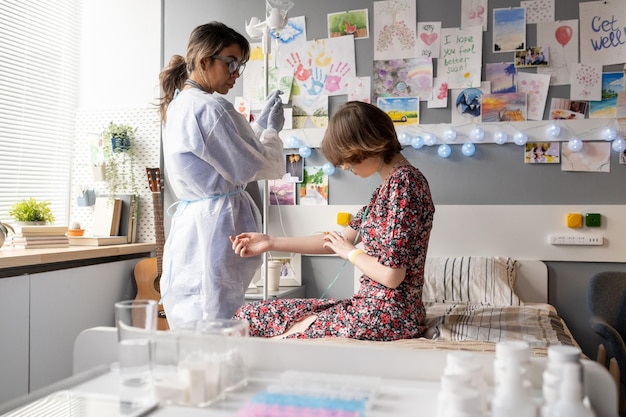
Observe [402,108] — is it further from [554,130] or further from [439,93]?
[554,130]

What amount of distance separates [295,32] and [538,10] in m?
1.24

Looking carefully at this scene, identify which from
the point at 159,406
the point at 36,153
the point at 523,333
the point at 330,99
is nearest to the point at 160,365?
the point at 159,406

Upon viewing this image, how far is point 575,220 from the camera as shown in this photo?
107 inches

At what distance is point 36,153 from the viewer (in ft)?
10.8

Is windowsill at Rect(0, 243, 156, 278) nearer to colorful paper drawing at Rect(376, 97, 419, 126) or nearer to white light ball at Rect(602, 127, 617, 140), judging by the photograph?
colorful paper drawing at Rect(376, 97, 419, 126)

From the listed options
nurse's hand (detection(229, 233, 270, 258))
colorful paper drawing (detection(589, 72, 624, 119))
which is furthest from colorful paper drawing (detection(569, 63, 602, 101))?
nurse's hand (detection(229, 233, 270, 258))

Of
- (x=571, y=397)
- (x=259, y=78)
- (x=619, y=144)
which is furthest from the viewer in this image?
(x=259, y=78)

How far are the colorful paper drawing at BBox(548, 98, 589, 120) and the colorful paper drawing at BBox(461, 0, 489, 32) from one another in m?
0.51

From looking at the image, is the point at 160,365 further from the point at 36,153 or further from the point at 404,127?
the point at 36,153

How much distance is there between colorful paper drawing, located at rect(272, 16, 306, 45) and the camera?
3.19 meters

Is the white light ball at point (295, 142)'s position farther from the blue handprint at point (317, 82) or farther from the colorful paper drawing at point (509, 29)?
the colorful paper drawing at point (509, 29)

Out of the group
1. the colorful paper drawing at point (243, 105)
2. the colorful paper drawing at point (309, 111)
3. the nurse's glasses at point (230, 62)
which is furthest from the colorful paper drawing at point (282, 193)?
the nurse's glasses at point (230, 62)

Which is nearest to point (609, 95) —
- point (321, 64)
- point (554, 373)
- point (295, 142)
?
point (321, 64)

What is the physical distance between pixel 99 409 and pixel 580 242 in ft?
8.02
